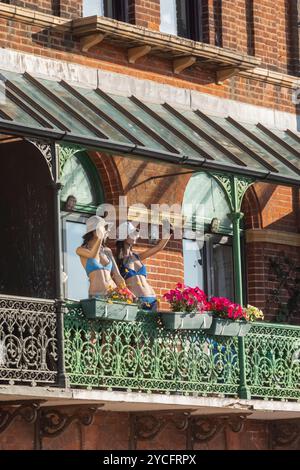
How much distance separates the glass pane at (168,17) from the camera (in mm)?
24594

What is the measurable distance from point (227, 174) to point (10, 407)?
3.78m

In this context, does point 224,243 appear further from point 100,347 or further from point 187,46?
point 100,347

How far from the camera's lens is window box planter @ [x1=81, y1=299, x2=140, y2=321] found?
65.9ft

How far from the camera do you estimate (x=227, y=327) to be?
2159 centimetres

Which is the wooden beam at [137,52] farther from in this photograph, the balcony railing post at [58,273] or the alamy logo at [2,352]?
the alamy logo at [2,352]

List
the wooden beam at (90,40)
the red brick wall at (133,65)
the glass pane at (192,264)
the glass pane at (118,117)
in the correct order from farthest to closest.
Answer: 1. the glass pane at (192,264)
2. the wooden beam at (90,40)
3. the red brick wall at (133,65)
4. the glass pane at (118,117)

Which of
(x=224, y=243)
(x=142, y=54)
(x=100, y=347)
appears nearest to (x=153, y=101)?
(x=142, y=54)

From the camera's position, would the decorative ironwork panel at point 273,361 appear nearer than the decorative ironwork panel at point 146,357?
No

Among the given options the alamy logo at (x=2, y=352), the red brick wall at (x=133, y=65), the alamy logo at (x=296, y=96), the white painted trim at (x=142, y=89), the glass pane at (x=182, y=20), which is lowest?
the alamy logo at (x=2, y=352)

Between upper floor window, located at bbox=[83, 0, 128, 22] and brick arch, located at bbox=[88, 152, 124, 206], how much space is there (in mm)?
1821

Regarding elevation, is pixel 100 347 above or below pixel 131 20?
below

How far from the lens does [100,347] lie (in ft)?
66.4

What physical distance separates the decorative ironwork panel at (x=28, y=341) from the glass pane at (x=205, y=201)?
5.04 m

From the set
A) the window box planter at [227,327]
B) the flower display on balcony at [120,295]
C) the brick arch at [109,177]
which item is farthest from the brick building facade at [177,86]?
the flower display on balcony at [120,295]
